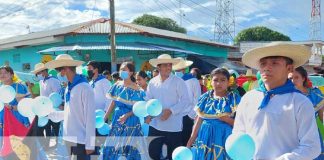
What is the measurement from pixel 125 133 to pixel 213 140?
190 cm

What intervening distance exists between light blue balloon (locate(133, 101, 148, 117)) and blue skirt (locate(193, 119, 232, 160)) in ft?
4.38

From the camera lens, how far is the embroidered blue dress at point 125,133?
5461 millimetres

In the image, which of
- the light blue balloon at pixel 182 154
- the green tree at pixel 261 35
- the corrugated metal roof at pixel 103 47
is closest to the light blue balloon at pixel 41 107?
the light blue balloon at pixel 182 154

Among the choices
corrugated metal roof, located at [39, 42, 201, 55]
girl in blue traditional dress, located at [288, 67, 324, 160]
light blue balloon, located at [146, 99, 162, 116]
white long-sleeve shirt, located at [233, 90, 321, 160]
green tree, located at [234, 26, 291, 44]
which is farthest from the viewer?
green tree, located at [234, 26, 291, 44]

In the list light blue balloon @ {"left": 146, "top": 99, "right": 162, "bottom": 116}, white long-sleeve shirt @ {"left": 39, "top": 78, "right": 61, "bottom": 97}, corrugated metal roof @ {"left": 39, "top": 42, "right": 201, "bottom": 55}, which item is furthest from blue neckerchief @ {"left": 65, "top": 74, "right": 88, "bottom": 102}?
corrugated metal roof @ {"left": 39, "top": 42, "right": 201, "bottom": 55}

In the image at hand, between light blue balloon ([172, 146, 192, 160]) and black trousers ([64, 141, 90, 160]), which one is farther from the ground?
light blue balloon ([172, 146, 192, 160])

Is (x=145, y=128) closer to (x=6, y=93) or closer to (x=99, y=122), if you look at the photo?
(x=99, y=122)

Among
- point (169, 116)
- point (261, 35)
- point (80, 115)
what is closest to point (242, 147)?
point (80, 115)

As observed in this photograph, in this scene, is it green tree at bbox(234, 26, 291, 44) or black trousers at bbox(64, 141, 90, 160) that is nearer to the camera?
black trousers at bbox(64, 141, 90, 160)

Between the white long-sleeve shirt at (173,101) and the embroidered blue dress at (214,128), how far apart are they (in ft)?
4.67

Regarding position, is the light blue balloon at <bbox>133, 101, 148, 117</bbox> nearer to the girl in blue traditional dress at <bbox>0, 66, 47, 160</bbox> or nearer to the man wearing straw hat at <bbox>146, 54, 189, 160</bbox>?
the man wearing straw hat at <bbox>146, 54, 189, 160</bbox>

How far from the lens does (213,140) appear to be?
3908 mm

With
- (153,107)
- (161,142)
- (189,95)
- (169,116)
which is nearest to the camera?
(153,107)

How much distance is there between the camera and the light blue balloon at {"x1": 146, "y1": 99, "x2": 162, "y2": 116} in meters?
4.97
